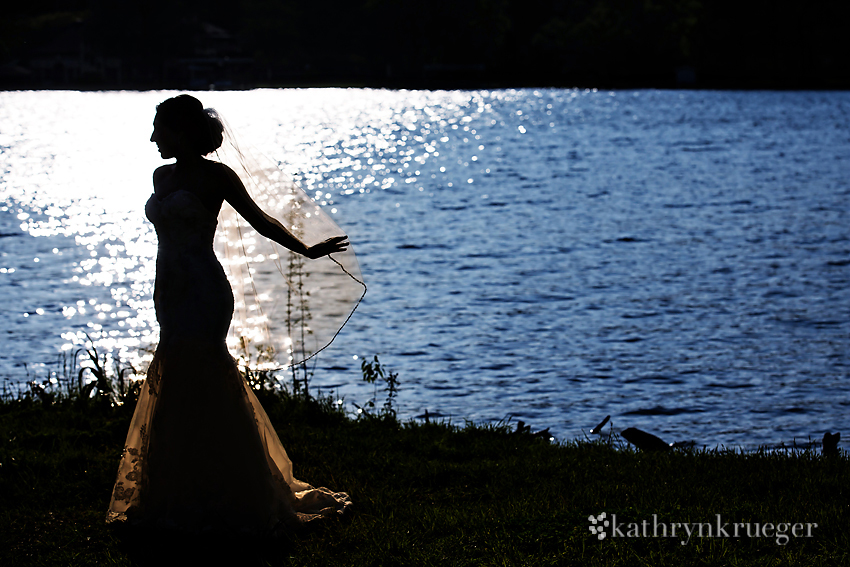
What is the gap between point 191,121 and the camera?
552 centimetres

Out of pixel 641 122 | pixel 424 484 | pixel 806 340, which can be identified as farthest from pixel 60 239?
pixel 641 122

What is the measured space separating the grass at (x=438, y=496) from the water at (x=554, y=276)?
3011 mm

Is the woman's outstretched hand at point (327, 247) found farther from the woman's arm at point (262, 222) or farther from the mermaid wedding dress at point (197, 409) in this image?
the mermaid wedding dress at point (197, 409)

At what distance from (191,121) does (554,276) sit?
58.1ft

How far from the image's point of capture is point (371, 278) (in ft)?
73.9

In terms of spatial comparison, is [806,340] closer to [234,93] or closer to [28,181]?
[28,181]

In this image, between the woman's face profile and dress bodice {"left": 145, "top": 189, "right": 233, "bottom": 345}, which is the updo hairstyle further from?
dress bodice {"left": 145, "top": 189, "right": 233, "bottom": 345}

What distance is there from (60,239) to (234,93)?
13513 centimetres

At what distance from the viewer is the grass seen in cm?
563

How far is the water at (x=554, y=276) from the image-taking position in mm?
13000

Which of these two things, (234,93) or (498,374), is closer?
(498,374)

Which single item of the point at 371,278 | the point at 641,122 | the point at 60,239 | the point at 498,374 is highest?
the point at 641,122

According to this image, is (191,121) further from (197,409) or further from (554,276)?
(554,276)

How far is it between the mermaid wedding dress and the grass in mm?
209
